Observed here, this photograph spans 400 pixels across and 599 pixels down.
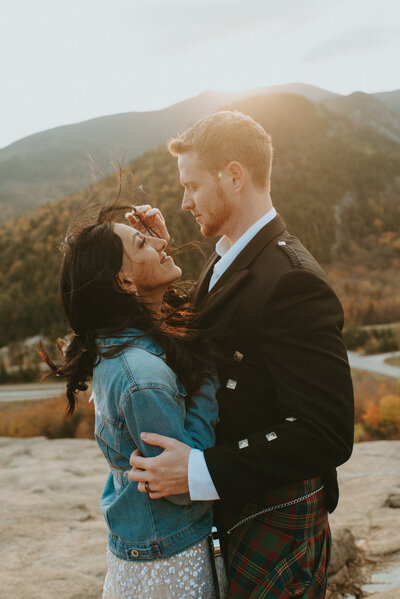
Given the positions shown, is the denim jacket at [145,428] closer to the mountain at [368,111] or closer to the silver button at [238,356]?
the silver button at [238,356]

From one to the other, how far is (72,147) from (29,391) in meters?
69.7

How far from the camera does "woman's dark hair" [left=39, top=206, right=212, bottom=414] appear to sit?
1902mm

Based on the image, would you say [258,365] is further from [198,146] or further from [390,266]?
[390,266]

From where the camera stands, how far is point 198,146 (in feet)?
7.31

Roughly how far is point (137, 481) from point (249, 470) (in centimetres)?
40

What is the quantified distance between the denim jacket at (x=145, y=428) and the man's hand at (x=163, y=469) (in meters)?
0.03

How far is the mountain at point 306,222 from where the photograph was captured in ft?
73.8

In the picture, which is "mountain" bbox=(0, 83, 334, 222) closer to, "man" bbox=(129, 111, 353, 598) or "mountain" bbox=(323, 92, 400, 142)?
"mountain" bbox=(323, 92, 400, 142)

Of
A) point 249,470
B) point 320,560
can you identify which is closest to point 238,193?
point 249,470

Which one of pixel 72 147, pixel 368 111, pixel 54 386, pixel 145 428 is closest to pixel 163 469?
pixel 145 428

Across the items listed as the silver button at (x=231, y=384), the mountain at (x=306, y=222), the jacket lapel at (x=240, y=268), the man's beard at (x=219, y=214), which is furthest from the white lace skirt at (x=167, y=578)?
the mountain at (x=306, y=222)

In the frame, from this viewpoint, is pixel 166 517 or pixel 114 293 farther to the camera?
pixel 114 293

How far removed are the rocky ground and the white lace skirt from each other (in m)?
1.79

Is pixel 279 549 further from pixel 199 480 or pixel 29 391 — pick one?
pixel 29 391
